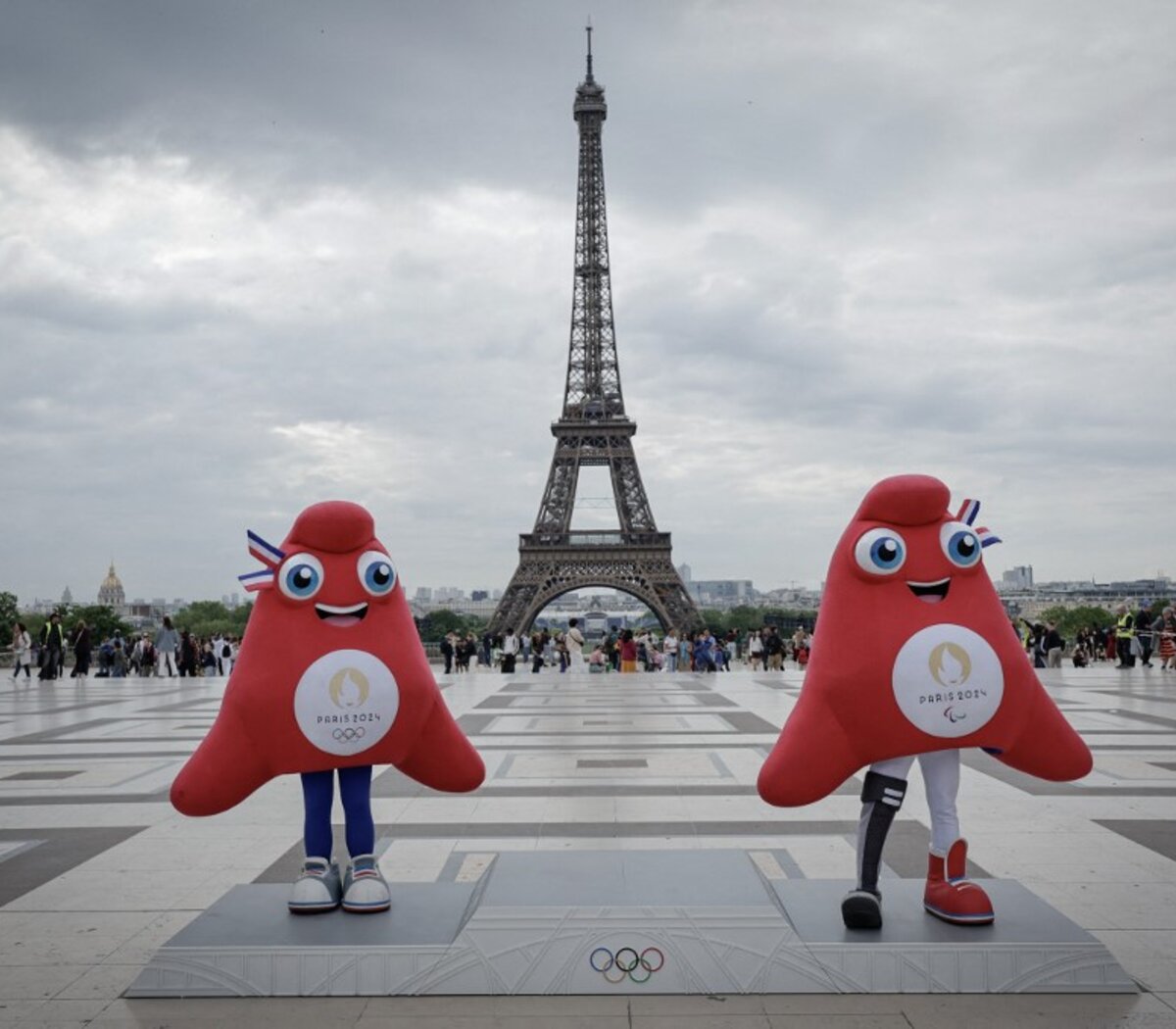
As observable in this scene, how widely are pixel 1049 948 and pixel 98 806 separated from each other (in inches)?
253

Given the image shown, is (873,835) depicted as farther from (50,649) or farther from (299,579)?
(50,649)

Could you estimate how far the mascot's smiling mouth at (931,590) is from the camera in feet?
15.1

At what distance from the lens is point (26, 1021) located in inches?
155

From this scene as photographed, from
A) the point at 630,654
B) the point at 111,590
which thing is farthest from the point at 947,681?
the point at 111,590

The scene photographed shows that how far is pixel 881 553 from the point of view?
4551 millimetres

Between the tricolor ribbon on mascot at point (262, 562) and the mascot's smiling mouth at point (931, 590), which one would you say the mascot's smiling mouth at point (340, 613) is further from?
the mascot's smiling mouth at point (931, 590)

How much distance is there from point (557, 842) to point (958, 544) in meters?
3.24

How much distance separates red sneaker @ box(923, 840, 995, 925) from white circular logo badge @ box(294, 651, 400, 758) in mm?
2345

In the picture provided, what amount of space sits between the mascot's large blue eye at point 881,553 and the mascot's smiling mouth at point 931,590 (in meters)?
0.12

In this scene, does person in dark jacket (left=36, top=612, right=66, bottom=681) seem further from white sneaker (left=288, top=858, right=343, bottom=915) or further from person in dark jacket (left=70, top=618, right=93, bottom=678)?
white sneaker (left=288, top=858, right=343, bottom=915)

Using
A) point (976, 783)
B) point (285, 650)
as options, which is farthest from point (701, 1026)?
point (976, 783)

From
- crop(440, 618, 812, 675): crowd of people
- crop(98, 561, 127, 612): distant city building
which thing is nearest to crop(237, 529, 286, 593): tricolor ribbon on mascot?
crop(440, 618, 812, 675): crowd of people

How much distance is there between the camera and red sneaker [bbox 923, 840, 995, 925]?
4.43 metres

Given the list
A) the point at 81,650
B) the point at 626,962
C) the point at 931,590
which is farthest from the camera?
the point at 81,650
